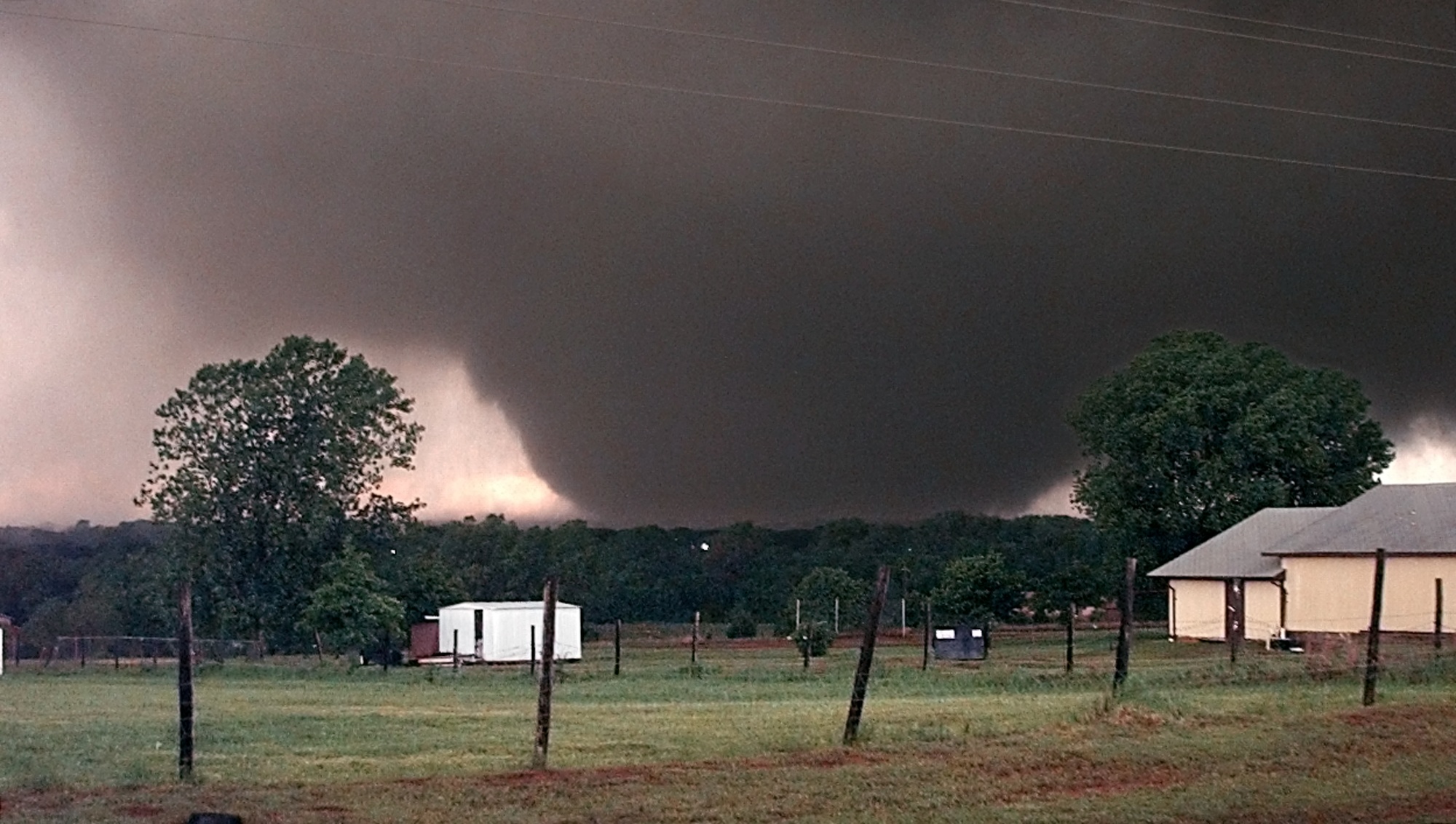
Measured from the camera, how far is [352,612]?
204 feet

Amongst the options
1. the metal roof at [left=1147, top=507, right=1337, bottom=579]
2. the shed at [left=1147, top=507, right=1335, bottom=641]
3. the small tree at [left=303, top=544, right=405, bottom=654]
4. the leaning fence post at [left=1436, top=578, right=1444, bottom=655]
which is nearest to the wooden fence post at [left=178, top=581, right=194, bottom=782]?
the leaning fence post at [left=1436, top=578, right=1444, bottom=655]

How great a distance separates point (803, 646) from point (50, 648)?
34.9 meters

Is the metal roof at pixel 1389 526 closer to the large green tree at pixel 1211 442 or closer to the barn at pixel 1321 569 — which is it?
the barn at pixel 1321 569

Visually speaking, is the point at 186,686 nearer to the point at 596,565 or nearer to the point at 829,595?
A: the point at 829,595

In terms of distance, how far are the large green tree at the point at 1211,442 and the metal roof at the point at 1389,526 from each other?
17039mm

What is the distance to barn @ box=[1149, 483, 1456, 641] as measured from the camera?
4838cm

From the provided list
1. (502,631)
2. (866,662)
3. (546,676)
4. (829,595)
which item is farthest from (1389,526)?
(546,676)

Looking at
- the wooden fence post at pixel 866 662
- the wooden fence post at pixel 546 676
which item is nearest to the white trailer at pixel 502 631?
the wooden fence post at pixel 866 662

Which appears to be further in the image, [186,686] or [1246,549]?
[1246,549]

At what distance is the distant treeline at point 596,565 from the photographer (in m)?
73.8

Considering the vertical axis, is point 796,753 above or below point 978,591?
above

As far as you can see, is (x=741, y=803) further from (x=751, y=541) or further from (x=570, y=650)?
(x=751, y=541)

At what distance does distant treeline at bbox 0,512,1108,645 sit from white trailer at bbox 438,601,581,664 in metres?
8.64

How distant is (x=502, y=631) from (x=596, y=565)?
52260mm
